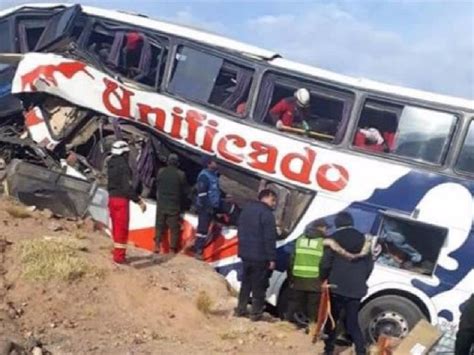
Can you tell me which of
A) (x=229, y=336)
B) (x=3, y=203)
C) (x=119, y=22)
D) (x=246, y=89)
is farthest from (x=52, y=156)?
(x=229, y=336)

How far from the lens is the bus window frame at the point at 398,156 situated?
10414 mm

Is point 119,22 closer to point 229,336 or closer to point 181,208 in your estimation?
point 181,208

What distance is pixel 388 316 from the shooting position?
1045cm

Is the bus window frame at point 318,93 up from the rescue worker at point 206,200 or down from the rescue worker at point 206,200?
up

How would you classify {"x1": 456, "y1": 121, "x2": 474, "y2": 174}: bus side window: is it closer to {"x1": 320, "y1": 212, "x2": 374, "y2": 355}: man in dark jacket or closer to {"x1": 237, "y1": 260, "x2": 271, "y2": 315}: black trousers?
{"x1": 320, "y1": 212, "x2": 374, "y2": 355}: man in dark jacket

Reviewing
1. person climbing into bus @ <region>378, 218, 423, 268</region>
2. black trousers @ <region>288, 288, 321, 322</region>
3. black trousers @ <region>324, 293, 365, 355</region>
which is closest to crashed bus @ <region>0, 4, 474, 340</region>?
person climbing into bus @ <region>378, 218, 423, 268</region>

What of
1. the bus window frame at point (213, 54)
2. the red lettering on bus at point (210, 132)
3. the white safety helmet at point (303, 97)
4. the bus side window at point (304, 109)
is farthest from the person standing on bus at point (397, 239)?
the red lettering on bus at point (210, 132)

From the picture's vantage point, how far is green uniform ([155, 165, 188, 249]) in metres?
11.2

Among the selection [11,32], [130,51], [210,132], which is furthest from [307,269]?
[11,32]

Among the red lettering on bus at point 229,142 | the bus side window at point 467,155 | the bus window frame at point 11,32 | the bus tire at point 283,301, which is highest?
the bus side window at point 467,155

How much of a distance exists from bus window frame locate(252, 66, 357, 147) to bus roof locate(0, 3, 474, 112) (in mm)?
68

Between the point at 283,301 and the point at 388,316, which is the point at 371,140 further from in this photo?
the point at 283,301

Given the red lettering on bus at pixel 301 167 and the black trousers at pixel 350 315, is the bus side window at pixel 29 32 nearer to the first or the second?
the red lettering on bus at pixel 301 167

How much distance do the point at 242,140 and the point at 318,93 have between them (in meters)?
1.11
